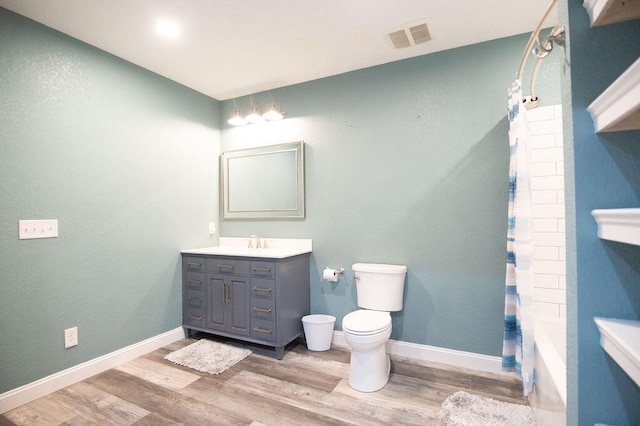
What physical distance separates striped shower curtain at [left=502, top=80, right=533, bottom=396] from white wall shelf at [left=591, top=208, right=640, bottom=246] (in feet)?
3.37

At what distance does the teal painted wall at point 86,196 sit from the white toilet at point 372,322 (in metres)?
1.78

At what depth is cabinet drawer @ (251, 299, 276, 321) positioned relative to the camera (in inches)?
102

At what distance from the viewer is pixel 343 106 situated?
2.87 metres

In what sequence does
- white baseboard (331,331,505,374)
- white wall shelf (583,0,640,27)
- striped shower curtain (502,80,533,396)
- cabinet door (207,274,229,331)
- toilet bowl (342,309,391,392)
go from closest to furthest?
white wall shelf (583,0,640,27) < striped shower curtain (502,80,533,396) < toilet bowl (342,309,391,392) < white baseboard (331,331,505,374) < cabinet door (207,274,229,331)

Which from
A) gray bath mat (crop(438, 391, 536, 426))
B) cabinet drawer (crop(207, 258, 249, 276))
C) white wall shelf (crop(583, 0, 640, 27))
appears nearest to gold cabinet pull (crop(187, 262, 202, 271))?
cabinet drawer (crop(207, 258, 249, 276))

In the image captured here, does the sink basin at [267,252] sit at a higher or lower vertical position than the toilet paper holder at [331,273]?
higher

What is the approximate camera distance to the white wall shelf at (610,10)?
30.6 inches

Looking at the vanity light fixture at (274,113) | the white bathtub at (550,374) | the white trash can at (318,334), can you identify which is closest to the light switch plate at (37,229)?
the vanity light fixture at (274,113)

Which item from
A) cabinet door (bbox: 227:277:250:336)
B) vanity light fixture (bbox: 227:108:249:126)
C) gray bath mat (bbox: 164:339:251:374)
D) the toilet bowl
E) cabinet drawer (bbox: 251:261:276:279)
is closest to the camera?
the toilet bowl

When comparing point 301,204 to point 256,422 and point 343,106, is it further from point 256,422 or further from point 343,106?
point 256,422

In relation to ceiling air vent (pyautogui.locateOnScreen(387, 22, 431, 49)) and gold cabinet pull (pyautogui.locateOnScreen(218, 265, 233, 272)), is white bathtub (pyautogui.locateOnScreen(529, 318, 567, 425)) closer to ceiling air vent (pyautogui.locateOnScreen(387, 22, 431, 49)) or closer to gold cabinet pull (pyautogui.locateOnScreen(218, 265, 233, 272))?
ceiling air vent (pyautogui.locateOnScreen(387, 22, 431, 49))

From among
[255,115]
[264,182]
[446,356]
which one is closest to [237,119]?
[255,115]

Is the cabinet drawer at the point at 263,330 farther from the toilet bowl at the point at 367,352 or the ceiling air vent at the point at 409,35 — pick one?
the ceiling air vent at the point at 409,35

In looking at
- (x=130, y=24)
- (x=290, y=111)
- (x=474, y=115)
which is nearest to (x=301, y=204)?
(x=290, y=111)
